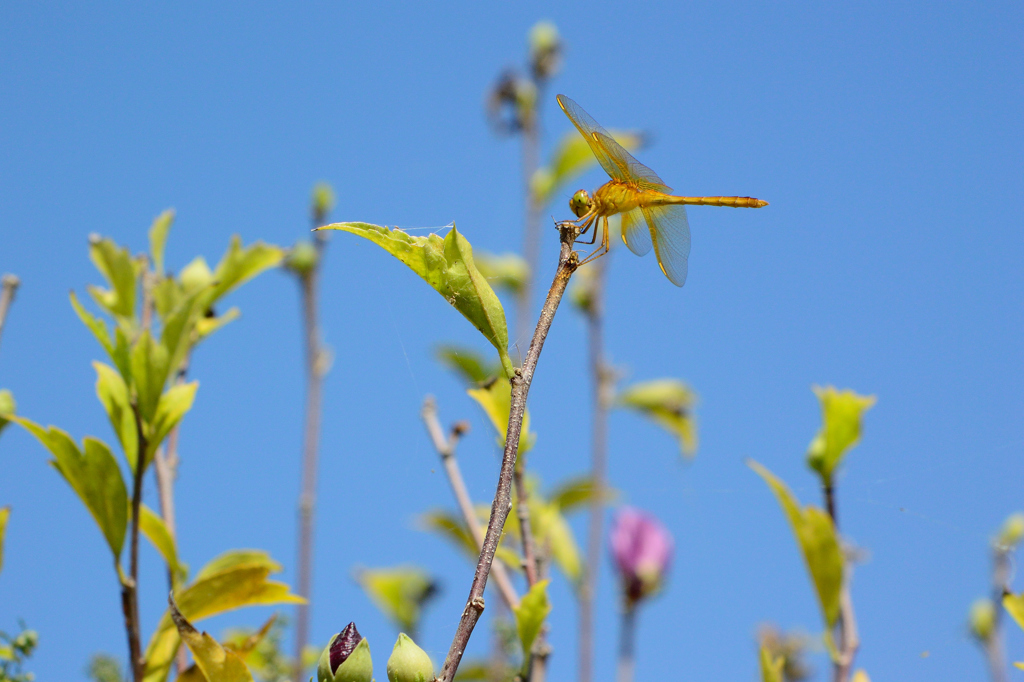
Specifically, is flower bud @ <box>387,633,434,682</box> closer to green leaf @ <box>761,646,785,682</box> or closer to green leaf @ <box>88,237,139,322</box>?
green leaf @ <box>761,646,785,682</box>

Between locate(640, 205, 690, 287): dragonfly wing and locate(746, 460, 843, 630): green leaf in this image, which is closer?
locate(640, 205, 690, 287): dragonfly wing

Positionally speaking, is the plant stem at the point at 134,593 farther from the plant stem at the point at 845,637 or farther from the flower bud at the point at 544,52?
the flower bud at the point at 544,52

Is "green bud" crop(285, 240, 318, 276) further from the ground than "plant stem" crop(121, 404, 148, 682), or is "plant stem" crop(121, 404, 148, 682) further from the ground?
"green bud" crop(285, 240, 318, 276)

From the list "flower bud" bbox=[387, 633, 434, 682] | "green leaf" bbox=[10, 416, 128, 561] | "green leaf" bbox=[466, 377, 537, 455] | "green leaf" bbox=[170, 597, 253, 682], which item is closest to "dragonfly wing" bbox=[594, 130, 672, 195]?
"green leaf" bbox=[466, 377, 537, 455]

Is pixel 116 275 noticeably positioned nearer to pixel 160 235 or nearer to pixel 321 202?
pixel 160 235

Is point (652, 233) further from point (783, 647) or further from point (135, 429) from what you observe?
point (783, 647)

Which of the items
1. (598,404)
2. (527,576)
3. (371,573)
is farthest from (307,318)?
(527,576)

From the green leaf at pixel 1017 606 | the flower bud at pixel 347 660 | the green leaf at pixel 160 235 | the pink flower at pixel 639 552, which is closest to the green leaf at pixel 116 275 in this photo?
the green leaf at pixel 160 235
